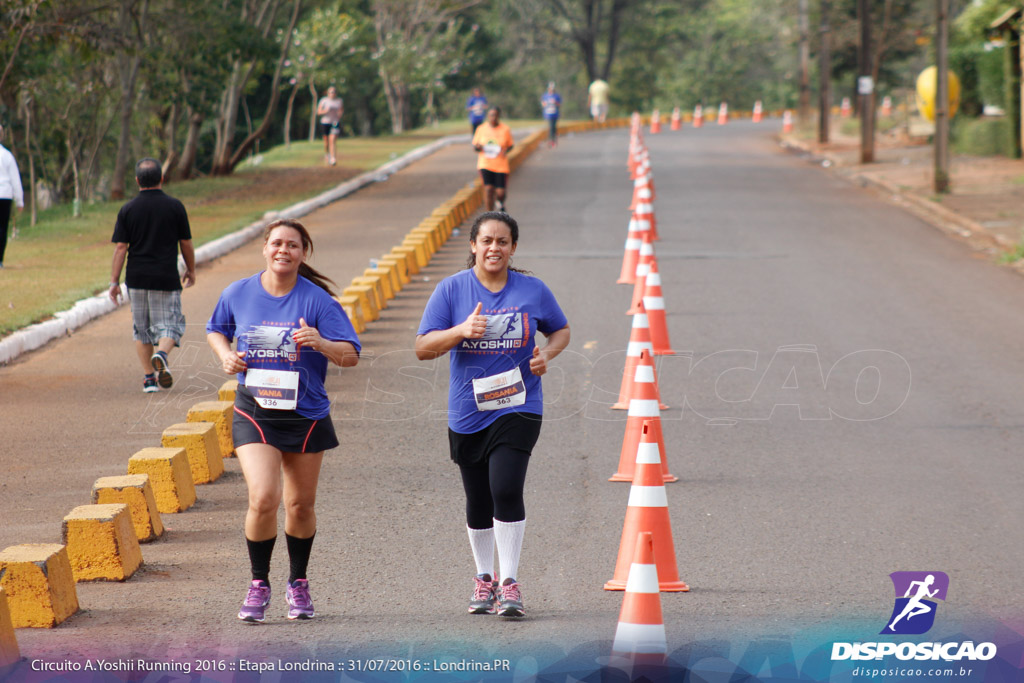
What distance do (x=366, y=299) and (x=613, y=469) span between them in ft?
17.9

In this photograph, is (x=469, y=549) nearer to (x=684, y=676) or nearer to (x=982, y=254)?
(x=684, y=676)

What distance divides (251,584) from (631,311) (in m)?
8.05

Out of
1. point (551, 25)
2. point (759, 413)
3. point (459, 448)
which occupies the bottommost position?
point (759, 413)

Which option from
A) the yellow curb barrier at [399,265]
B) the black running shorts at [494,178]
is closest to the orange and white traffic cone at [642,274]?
the yellow curb barrier at [399,265]

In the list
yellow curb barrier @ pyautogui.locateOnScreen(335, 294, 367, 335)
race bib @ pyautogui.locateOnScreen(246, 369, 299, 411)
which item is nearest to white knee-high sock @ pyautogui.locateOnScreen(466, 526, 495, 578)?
race bib @ pyautogui.locateOnScreen(246, 369, 299, 411)

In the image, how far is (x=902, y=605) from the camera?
554cm

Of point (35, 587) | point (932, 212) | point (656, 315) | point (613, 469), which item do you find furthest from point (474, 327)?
point (932, 212)

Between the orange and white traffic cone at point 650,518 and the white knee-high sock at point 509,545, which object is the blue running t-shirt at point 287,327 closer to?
the white knee-high sock at point 509,545

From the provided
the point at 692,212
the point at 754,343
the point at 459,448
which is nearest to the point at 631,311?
the point at 754,343

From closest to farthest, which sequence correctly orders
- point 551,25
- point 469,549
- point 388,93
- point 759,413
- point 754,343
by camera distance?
point 469,549
point 759,413
point 754,343
point 388,93
point 551,25

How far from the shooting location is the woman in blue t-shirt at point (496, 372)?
538 cm

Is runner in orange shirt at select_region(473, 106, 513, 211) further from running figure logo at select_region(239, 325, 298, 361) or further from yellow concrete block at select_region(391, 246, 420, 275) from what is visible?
running figure logo at select_region(239, 325, 298, 361)

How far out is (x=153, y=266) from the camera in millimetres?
9797

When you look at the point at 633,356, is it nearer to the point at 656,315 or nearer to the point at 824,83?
the point at 656,315
